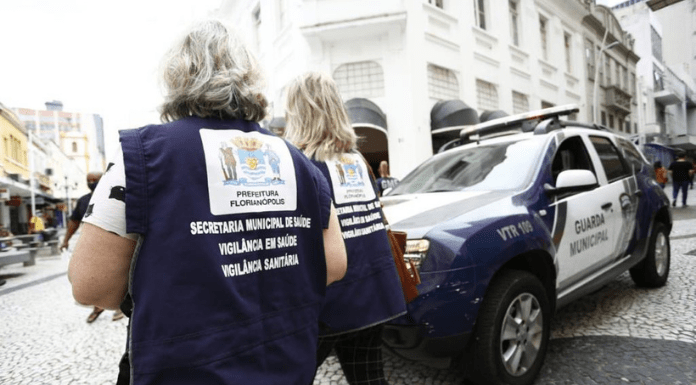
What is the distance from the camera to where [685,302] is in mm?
4086

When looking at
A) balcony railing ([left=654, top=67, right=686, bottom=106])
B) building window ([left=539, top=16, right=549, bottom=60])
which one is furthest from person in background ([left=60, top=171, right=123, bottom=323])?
balcony railing ([left=654, top=67, right=686, bottom=106])

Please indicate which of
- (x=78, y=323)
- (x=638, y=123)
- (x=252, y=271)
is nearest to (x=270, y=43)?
(x=78, y=323)

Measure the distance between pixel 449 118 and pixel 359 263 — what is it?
11.9m

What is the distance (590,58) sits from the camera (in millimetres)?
25359

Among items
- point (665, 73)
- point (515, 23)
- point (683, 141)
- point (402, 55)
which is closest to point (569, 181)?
point (402, 55)

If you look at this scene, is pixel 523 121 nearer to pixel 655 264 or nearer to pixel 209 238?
pixel 655 264

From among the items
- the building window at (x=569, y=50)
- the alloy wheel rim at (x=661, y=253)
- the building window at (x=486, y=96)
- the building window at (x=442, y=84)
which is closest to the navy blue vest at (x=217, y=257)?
the alloy wheel rim at (x=661, y=253)

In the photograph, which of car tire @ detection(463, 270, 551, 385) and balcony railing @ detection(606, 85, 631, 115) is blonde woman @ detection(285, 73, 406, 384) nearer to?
car tire @ detection(463, 270, 551, 385)

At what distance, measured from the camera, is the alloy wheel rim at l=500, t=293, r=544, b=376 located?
2.51 m

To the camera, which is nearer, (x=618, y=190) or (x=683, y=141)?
(x=618, y=190)

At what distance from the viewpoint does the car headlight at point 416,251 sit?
236 cm

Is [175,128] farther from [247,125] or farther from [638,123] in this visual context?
[638,123]

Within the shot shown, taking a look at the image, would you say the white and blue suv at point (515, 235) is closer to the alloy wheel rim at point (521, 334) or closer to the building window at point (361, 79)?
the alloy wheel rim at point (521, 334)

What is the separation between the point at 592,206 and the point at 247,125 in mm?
3053
